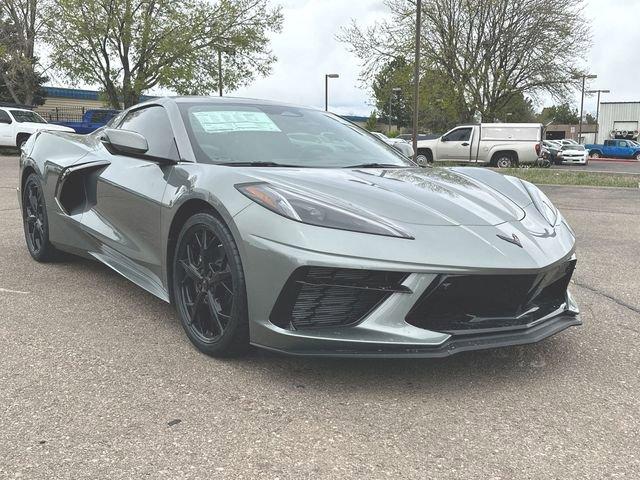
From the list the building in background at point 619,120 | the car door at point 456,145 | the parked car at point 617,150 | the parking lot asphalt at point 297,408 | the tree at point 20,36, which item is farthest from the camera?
the building in background at point 619,120

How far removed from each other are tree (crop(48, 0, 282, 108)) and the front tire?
24.4m

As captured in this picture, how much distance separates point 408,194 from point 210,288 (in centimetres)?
97

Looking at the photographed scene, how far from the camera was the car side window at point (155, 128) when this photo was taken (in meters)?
3.20

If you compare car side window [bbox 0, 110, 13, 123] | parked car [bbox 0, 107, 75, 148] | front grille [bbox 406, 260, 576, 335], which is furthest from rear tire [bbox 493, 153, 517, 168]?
front grille [bbox 406, 260, 576, 335]

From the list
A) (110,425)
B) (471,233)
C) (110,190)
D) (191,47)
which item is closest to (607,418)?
(471,233)

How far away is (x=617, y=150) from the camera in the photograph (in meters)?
40.0

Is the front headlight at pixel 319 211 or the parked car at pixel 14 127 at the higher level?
the parked car at pixel 14 127

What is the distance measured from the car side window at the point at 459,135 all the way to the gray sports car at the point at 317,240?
58.5 ft

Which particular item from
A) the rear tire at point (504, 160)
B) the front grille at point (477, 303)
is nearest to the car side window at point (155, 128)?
the front grille at point (477, 303)

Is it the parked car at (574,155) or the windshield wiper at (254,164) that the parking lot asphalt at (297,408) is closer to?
the windshield wiper at (254,164)

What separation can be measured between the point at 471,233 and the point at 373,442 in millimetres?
916

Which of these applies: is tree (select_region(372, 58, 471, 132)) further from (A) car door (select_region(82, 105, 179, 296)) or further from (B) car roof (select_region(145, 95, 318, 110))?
(A) car door (select_region(82, 105, 179, 296))

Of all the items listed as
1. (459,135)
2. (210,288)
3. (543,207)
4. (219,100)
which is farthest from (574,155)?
(210,288)

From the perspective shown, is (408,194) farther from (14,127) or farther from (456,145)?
(14,127)
